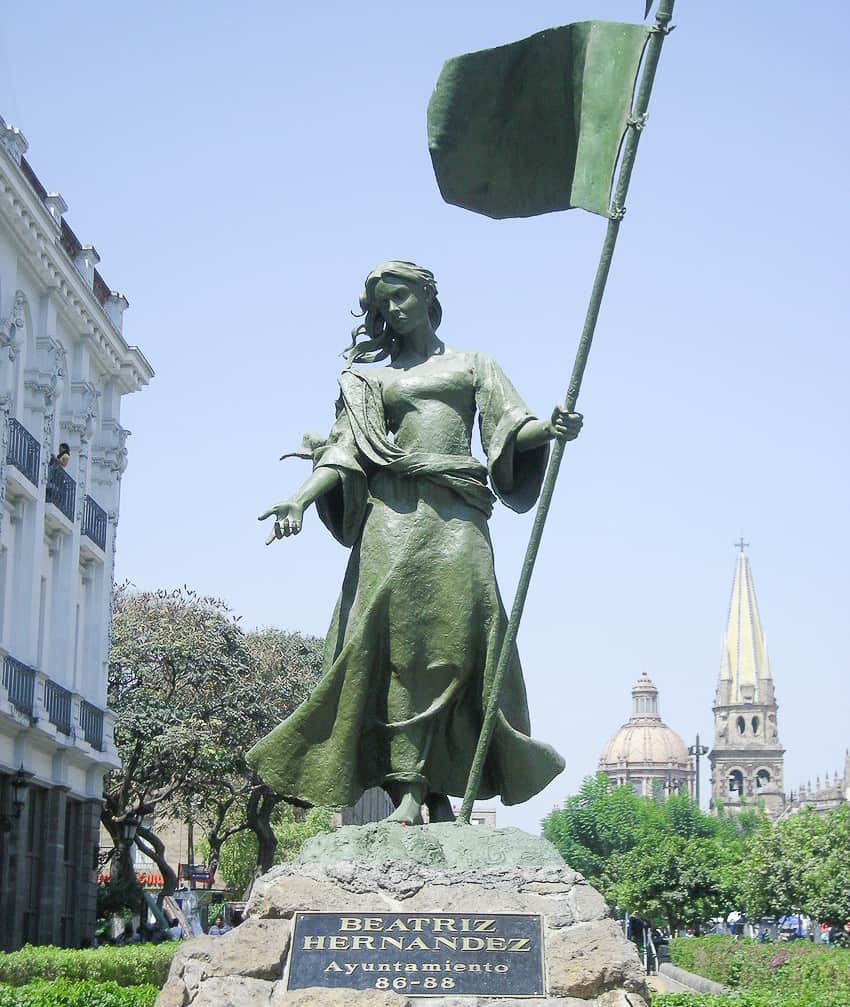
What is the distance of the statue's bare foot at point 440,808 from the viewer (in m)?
7.68

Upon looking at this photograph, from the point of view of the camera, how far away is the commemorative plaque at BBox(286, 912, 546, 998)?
255 inches

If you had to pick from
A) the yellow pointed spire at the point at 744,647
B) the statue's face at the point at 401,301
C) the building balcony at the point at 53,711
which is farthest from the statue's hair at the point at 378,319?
the yellow pointed spire at the point at 744,647

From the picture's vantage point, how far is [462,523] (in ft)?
25.1

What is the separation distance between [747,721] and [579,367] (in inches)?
6491

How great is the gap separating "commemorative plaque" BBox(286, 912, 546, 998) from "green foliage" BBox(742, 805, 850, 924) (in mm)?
37215

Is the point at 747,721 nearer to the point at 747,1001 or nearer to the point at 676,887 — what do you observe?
the point at 676,887

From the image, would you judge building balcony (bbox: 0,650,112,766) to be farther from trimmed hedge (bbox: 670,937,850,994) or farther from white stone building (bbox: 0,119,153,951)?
trimmed hedge (bbox: 670,937,850,994)

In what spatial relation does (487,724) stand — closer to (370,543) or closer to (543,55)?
(370,543)

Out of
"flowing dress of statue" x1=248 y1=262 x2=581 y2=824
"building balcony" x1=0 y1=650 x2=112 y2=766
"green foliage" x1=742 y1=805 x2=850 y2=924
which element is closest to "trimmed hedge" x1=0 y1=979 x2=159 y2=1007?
"flowing dress of statue" x1=248 y1=262 x2=581 y2=824

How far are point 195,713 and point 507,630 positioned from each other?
28945mm

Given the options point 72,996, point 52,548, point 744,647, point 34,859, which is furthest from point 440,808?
point 744,647

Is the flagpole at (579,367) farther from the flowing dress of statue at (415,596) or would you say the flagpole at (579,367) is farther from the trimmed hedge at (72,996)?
the trimmed hedge at (72,996)

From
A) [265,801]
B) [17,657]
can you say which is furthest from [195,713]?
[17,657]

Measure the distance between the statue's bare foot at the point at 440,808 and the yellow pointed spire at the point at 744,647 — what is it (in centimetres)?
14954
